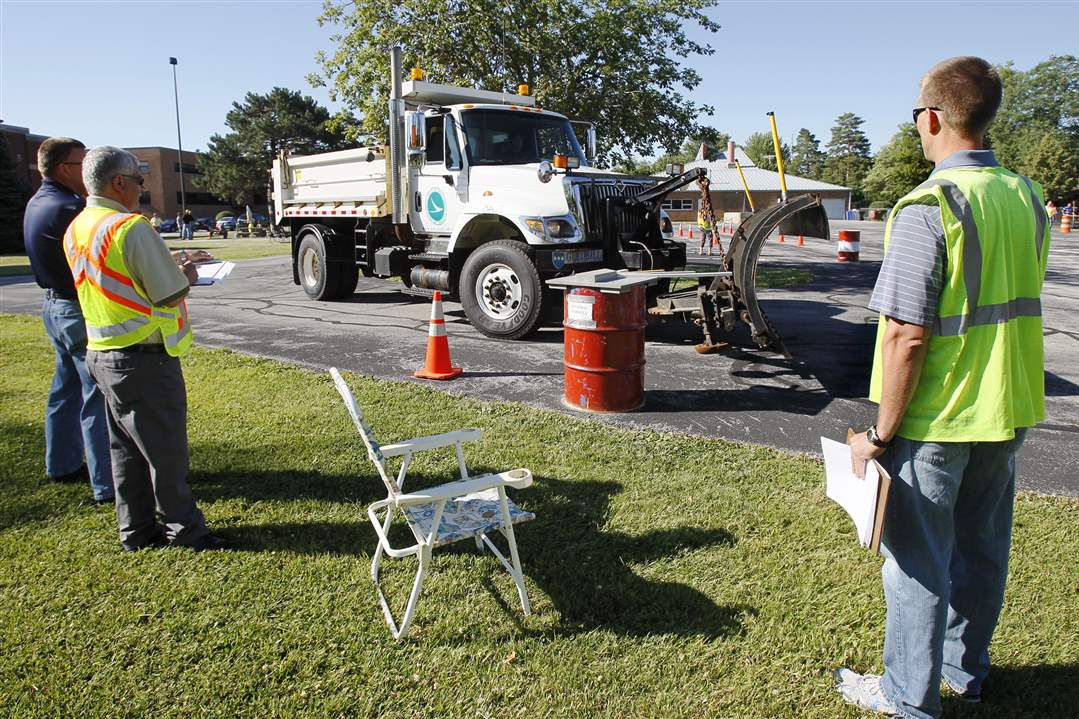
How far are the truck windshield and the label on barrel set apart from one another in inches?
152

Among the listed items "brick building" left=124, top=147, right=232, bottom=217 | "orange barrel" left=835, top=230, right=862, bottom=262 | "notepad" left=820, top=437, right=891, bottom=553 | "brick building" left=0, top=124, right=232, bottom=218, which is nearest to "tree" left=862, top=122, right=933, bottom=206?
"orange barrel" left=835, top=230, right=862, bottom=262

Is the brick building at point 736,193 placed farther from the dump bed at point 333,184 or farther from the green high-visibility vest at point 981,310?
the green high-visibility vest at point 981,310

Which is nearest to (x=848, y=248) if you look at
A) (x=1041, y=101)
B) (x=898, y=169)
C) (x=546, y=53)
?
(x=546, y=53)

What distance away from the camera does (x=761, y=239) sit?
6.48m

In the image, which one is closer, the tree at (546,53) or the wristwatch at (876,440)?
the wristwatch at (876,440)

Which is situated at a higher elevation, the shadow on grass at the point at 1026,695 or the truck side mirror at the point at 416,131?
the truck side mirror at the point at 416,131

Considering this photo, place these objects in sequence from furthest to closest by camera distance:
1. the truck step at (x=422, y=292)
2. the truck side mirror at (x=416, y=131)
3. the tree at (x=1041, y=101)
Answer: the tree at (x=1041, y=101), the truck step at (x=422, y=292), the truck side mirror at (x=416, y=131)

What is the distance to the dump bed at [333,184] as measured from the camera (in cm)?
1041

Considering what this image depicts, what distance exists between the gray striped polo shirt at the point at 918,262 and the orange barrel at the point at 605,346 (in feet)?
11.9

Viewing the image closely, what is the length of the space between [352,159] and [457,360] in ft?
15.8

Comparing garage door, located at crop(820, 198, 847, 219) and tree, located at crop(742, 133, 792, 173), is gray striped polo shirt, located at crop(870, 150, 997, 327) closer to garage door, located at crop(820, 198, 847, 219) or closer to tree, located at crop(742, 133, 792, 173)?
garage door, located at crop(820, 198, 847, 219)

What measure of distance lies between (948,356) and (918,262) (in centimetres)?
29

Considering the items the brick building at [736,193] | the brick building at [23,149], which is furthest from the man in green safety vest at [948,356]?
the brick building at [736,193]

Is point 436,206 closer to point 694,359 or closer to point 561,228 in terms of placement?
point 561,228
